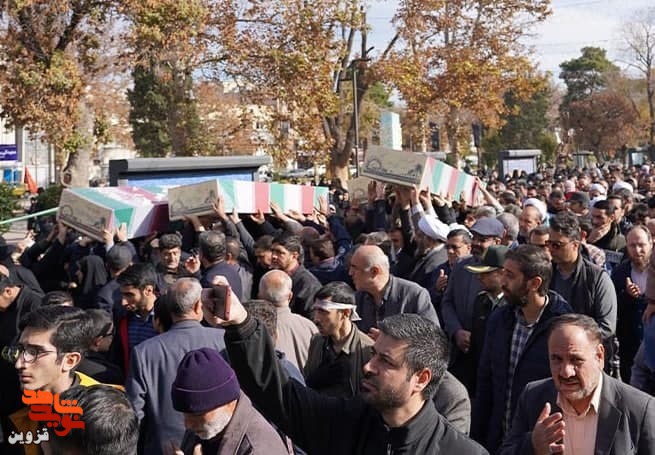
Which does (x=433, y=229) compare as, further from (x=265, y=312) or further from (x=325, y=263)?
(x=265, y=312)

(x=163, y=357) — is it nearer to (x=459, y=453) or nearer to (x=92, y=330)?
(x=92, y=330)

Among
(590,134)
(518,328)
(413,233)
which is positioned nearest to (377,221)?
(413,233)

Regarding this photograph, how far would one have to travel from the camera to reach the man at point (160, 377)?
432 centimetres

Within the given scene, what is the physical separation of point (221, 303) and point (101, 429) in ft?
2.11

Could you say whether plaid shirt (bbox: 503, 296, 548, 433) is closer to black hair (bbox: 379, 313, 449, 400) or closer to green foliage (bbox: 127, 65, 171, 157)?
black hair (bbox: 379, 313, 449, 400)

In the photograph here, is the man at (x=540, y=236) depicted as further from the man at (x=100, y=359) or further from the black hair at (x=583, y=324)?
the man at (x=100, y=359)

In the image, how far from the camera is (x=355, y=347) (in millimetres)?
4605

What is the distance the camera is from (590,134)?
63.6 m

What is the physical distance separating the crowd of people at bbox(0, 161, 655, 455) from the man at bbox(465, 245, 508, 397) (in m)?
0.01

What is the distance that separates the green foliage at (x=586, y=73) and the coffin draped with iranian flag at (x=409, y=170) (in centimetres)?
6515

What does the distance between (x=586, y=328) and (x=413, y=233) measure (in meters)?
4.43

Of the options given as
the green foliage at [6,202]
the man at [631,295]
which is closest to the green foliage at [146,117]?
Answer: the green foliage at [6,202]

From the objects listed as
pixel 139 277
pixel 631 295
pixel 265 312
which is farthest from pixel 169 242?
pixel 631 295

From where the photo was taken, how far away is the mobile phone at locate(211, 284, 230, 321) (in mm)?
2982
